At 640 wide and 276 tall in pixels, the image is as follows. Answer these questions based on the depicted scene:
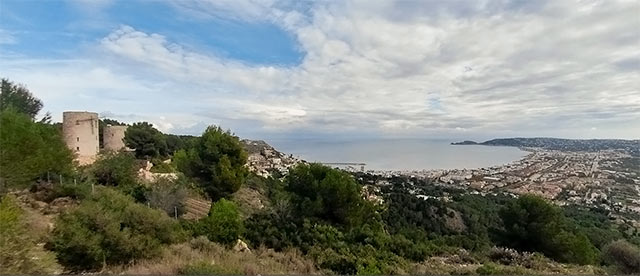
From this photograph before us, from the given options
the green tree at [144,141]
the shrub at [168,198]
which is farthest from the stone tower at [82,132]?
the shrub at [168,198]

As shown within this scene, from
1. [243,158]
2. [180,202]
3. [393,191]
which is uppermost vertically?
[243,158]

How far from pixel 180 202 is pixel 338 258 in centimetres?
667

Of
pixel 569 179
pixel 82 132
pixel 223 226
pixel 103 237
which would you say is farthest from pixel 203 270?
pixel 569 179

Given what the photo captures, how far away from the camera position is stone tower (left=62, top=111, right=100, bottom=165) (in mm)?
19438

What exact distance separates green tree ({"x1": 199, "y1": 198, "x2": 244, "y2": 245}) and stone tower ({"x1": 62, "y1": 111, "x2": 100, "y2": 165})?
13.8m

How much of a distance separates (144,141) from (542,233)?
23.2 m

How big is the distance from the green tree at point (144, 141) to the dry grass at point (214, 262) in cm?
2103

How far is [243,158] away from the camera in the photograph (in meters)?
14.6

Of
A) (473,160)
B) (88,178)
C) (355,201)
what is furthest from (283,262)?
(473,160)

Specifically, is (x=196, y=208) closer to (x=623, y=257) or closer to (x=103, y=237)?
(x=103, y=237)

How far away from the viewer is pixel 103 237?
4977mm

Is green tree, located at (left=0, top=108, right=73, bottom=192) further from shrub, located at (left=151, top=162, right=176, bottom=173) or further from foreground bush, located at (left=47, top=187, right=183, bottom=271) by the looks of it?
shrub, located at (left=151, top=162, right=176, bottom=173)

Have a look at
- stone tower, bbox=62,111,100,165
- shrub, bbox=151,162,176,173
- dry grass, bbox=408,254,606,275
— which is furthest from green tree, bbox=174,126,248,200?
dry grass, bbox=408,254,606,275

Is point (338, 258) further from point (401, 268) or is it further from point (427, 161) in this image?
point (427, 161)
